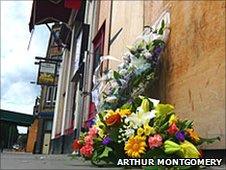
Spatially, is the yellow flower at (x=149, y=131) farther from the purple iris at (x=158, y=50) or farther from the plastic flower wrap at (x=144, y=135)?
the purple iris at (x=158, y=50)

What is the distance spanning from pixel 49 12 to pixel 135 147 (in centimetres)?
1041

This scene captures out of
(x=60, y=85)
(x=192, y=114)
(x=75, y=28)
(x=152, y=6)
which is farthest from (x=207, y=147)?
(x=60, y=85)

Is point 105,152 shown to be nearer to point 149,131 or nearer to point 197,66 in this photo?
point 149,131

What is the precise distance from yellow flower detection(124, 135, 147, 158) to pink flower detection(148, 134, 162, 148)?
0.17 feet

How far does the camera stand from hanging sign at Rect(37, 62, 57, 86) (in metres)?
16.2

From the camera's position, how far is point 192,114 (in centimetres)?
303

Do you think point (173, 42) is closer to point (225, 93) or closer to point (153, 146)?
point (225, 93)

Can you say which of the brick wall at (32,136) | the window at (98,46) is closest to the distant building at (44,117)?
the brick wall at (32,136)

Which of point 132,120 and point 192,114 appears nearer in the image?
point 132,120

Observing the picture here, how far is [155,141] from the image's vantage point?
7.58 feet

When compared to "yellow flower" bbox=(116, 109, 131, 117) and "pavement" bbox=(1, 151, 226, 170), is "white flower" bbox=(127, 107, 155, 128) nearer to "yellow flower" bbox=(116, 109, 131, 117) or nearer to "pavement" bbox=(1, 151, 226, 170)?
"yellow flower" bbox=(116, 109, 131, 117)

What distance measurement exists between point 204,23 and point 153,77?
92 cm

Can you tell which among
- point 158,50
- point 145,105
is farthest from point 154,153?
point 158,50

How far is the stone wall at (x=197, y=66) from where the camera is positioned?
2.71m
